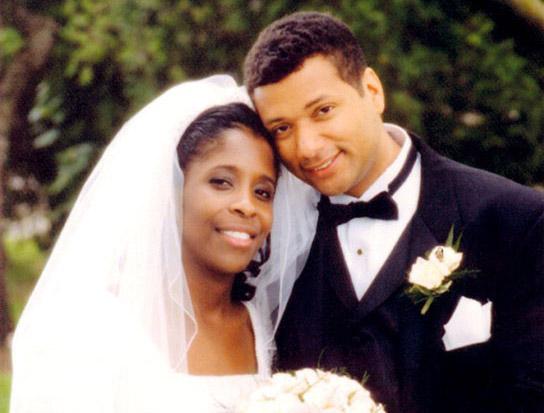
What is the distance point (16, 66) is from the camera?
34.7 feet

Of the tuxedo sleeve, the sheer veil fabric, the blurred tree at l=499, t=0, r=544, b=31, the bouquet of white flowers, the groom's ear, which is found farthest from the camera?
the blurred tree at l=499, t=0, r=544, b=31

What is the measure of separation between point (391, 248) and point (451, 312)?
32 centimetres

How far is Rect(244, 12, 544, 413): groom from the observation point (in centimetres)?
373

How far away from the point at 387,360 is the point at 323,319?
1.07 feet

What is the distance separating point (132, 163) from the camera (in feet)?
12.8

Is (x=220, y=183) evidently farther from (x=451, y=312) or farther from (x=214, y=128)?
(x=451, y=312)

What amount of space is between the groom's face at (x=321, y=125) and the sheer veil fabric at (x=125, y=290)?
0.91 ft

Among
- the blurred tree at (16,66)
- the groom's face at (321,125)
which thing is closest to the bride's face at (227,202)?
the groom's face at (321,125)

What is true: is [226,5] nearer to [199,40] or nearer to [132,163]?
[199,40]

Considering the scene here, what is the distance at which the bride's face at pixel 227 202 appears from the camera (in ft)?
12.7

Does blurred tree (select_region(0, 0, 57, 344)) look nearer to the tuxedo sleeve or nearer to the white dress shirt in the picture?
the white dress shirt

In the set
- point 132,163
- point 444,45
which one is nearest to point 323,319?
point 132,163

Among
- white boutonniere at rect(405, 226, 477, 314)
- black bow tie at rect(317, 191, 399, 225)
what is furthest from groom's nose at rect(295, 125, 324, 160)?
white boutonniere at rect(405, 226, 477, 314)

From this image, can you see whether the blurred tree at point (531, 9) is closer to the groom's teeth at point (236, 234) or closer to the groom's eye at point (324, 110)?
the groom's eye at point (324, 110)
